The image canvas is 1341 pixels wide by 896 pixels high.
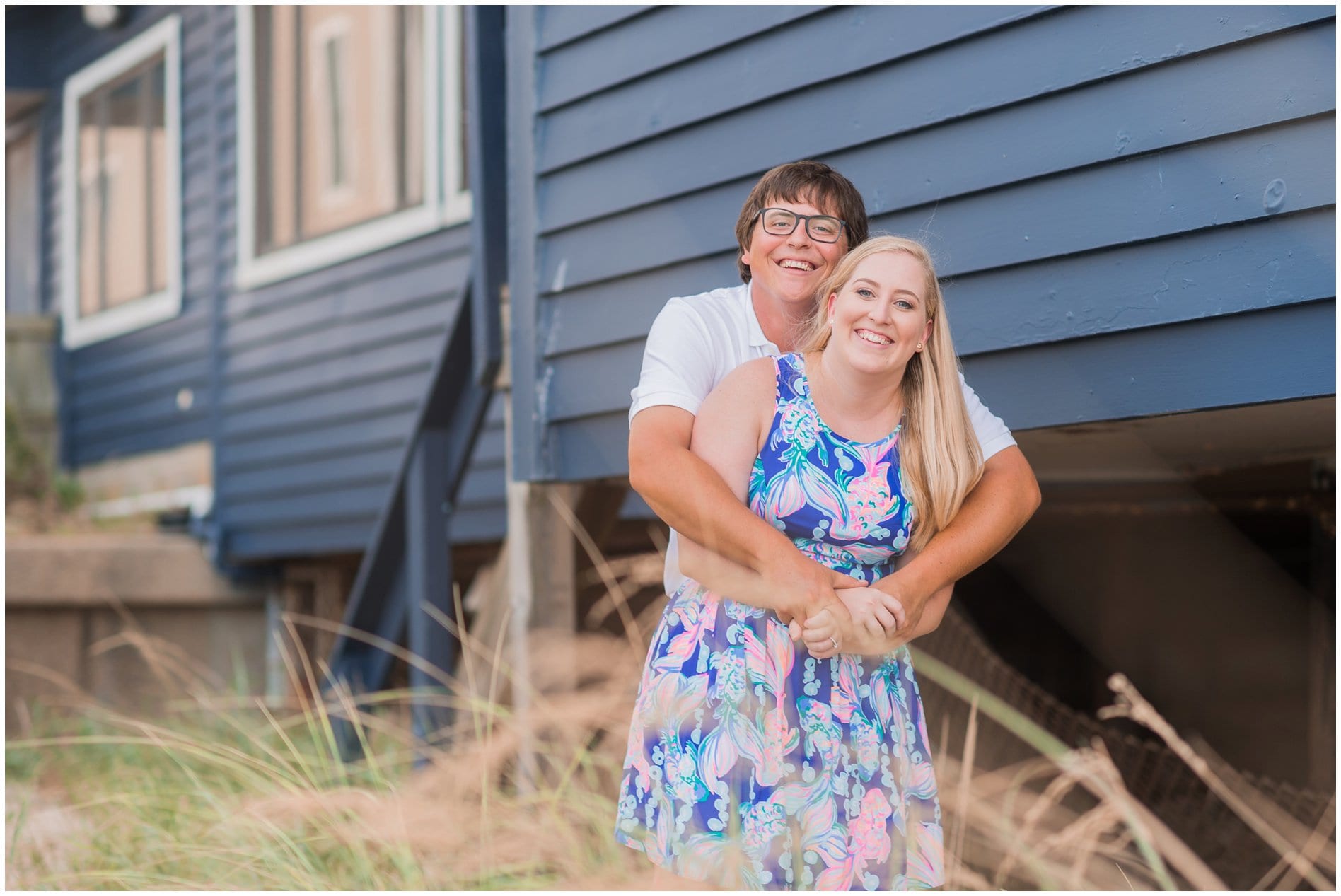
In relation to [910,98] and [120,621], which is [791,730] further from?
[120,621]

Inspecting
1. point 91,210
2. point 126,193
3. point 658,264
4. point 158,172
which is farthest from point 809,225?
point 91,210

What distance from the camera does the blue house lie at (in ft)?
8.26

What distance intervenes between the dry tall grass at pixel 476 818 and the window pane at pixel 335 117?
2.82m

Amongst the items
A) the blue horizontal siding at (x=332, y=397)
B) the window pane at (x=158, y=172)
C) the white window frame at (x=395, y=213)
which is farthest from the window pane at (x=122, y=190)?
the blue horizontal siding at (x=332, y=397)

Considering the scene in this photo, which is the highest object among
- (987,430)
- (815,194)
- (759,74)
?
(759,74)

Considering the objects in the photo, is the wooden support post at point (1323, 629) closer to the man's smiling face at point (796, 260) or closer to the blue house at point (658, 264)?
the blue house at point (658, 264)

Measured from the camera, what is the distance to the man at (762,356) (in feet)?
6.03

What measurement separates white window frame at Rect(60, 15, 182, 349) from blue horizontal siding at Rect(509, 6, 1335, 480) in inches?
166

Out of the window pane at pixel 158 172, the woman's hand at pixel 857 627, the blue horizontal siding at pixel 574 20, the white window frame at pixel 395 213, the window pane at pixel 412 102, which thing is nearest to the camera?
the woman's hand at pixel 857 627

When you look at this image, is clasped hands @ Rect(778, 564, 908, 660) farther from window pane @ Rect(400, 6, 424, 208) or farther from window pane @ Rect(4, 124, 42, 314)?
window pane @ Rect(4, 124, 42, 314)

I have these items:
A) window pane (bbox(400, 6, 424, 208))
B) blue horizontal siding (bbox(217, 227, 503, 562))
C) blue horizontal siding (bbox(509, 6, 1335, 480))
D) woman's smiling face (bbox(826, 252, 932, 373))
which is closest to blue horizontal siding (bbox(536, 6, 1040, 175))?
blue horizontal siding (bbox(509, 6, 1335, 480))

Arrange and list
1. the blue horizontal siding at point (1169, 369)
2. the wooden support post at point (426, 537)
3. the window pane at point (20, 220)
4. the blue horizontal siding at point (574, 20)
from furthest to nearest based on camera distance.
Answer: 1. the window pane at point (20, 220)
2. the wooden support post at point (426, 537)
3. the blue horizontal siding at point (574, 20)
4. the blue horizontal siding at point (1169, 369)

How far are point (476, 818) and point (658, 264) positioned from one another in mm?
1486

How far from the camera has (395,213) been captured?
589 centimetres
